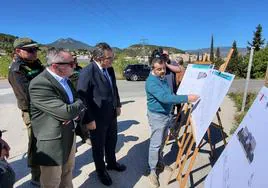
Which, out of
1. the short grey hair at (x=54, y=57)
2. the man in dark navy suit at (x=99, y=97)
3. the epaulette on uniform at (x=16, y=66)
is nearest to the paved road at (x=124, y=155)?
the man in dark navy suit at (x=99, y=97)

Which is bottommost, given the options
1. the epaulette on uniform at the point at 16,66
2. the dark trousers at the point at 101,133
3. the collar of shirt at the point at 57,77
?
the dark trousers at the point at 101,133

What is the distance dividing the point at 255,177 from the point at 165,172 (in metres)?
2.84

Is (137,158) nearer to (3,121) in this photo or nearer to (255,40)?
(3,121)

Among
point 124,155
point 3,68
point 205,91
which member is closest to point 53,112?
point 205,91

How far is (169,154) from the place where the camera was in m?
4.75

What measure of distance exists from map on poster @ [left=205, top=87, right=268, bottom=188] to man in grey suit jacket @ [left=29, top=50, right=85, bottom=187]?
4.61 ft

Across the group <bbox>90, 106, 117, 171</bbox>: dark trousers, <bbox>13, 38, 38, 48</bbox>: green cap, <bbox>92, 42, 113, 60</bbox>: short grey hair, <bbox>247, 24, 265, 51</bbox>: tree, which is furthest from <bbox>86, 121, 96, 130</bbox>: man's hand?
<bbox>247, 24, 265, 51</bbox>: tree

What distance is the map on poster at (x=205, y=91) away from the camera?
263cm

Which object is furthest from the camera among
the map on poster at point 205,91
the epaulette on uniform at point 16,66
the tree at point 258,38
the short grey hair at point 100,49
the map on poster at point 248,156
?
the tree at point 258,38

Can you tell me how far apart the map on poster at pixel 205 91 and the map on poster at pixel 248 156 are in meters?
0.80

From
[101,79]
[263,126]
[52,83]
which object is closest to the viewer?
[263,126]

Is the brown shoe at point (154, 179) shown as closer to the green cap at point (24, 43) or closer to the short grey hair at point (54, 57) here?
the short grey hair at point (54, 57)

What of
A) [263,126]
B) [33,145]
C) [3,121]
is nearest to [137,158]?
[33,145]

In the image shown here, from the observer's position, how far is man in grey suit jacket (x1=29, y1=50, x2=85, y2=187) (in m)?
2.42
